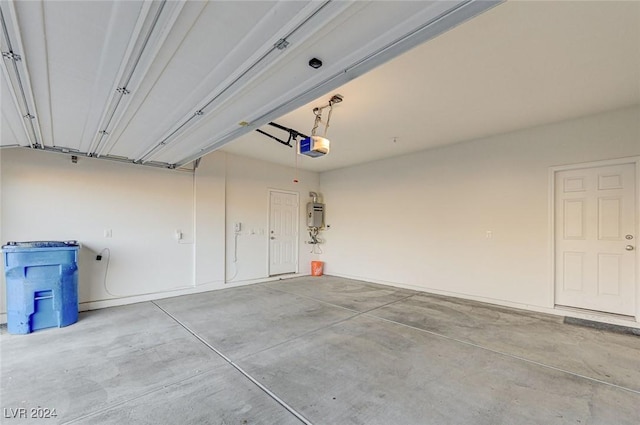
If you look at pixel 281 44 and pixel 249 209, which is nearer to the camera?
pixel 281 44

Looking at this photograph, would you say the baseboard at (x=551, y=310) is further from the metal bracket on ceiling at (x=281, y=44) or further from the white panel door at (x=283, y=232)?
the metal bracket on ceiling at (x=281, y=44)

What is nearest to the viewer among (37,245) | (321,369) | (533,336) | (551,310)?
(321,369)

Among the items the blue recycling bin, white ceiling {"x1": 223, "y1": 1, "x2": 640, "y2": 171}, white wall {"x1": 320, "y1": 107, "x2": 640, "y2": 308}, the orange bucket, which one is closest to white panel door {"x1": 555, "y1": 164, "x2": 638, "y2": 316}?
white wall {"x1": 320, "y1": 107, "x2": 640, "y2": 308}

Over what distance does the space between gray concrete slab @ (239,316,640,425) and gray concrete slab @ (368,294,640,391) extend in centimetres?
25

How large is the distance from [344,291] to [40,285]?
4.42 metres

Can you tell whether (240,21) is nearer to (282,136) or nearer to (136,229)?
(282,136)

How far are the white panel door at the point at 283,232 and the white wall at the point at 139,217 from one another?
0.27m

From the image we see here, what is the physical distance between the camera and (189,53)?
5.58 feet

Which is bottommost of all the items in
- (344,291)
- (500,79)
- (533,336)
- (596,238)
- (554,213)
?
(344,291)

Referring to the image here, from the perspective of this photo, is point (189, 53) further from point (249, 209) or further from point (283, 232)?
point (283, 232)

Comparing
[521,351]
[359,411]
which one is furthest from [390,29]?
[521,351]

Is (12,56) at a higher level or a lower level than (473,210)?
higher

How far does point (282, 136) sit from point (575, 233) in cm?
463

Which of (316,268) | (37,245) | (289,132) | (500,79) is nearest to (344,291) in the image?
(316,268)
